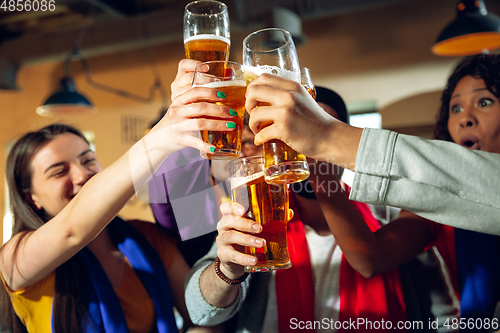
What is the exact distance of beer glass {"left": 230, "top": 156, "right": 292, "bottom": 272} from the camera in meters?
0.83

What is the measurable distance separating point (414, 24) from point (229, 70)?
379 cm

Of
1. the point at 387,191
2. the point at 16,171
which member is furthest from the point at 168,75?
the point at 387,191

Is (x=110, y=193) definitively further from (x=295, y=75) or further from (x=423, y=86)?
(x=423, y=86)

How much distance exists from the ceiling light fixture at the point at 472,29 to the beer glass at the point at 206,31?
225 centimetres

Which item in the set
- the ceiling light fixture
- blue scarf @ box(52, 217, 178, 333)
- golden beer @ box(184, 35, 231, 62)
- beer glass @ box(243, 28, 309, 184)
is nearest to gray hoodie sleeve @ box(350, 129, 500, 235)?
beer glass @ box(243, 28, 309, 184)

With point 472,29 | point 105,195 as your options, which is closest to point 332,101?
point 105,195

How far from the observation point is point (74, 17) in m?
4.66

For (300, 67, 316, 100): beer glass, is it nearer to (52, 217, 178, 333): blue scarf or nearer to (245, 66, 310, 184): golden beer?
(245, 66, 310, 184): golden beer

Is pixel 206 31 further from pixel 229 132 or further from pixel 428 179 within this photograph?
pixel 428 179

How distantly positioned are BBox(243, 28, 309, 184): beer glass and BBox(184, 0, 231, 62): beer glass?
0.14 m

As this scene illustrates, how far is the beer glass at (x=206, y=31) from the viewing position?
83cm

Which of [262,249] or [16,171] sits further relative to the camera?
[16,171]

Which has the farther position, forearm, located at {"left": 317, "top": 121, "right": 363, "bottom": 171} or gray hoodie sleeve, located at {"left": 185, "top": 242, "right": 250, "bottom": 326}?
gray hoodie sleeve, located at {"left": 185, "top": 242, "right": 250, "bottom": 326}

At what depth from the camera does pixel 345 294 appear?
115cm
